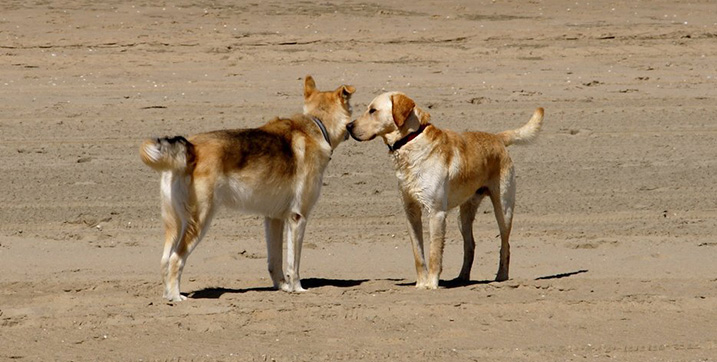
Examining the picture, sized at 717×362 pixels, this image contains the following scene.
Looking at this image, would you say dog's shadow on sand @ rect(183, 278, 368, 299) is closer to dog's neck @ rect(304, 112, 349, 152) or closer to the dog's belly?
the dog's belly

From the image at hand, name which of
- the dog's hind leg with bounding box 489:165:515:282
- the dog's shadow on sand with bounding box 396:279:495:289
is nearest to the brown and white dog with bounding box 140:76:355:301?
the dog's shadow on sand with bounding box 396:279:495:289

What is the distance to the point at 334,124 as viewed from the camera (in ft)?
34.0

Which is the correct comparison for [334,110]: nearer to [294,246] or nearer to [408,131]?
[408,131]

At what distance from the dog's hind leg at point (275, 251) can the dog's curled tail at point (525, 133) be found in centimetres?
Answer: 192

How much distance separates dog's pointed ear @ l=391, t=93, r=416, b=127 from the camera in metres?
9.74

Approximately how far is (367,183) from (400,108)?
14.3 ft

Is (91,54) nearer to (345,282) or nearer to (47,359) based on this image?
(345,282)

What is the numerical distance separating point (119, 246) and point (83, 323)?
311 cm

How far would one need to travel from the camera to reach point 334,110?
34.1 feet

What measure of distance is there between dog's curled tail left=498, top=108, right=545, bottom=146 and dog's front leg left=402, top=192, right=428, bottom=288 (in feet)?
3.50

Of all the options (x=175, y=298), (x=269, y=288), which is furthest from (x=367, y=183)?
(x=175, y=298)

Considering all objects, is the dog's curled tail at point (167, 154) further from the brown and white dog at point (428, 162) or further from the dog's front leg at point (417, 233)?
the dog's front leg at point (417, 233)

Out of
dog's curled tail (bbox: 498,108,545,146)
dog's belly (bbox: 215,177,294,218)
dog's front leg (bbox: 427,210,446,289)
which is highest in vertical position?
dog's curled tail (bbox: 498,108,545,146)

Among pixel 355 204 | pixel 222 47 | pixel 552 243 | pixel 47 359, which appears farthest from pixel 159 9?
pixel 47 359
